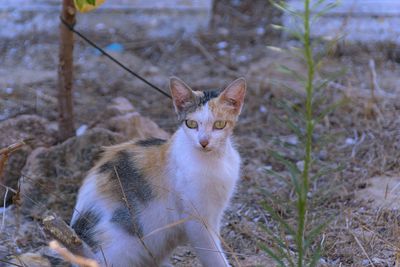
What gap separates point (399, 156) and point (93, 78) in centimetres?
336

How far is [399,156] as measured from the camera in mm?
4770

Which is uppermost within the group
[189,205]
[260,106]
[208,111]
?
[208,111]

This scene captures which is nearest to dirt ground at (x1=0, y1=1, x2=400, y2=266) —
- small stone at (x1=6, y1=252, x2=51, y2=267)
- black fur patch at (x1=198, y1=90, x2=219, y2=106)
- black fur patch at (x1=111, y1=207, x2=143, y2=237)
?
small stone at (x1=6, y1=252, x2=51, y2=267)

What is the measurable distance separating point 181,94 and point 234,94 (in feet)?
0.91

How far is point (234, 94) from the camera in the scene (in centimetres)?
338

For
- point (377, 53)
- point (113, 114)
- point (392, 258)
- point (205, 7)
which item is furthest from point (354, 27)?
point (392, 258)

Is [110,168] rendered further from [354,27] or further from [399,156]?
[354,27]

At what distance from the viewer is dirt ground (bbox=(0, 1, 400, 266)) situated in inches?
149

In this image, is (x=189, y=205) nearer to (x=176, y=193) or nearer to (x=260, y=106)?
(x=176, y=193)

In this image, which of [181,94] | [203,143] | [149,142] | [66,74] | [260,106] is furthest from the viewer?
[260,106]

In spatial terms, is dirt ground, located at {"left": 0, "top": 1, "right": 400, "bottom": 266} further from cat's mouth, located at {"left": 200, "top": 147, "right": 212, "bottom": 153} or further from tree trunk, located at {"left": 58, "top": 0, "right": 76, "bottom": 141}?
tree trunk, located at {"left": 58, "top": 0, "right": 76, "bottom": 141}

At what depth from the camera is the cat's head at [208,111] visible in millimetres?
3264

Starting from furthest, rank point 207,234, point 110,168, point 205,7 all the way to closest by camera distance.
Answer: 1. point 205,7
2. point 110,168
3. point 207,234

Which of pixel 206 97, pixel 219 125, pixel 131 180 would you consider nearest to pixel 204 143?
pixel 219 125
